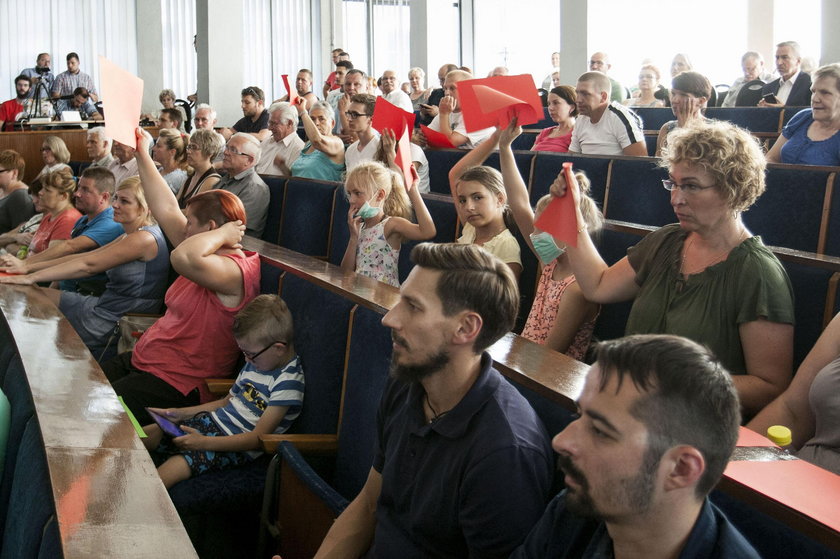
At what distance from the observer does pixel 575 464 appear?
108cm

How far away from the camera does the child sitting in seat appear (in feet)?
7.72

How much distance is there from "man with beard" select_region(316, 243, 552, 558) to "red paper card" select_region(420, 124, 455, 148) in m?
3.64

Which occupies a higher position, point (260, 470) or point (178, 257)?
point (178, 257)

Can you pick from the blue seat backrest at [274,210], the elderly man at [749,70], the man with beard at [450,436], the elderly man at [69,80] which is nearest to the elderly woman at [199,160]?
the blue seat backrest at [274,210]

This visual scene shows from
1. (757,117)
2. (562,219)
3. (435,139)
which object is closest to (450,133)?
(435,139)

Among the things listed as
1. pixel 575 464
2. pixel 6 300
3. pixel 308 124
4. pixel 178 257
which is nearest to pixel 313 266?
pixel 178 257

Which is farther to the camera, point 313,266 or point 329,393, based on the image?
point 313,266

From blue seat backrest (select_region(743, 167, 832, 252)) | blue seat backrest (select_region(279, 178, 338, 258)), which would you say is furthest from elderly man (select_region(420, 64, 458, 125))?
blue seat backrest (select_region(743, 167, 832, 252))

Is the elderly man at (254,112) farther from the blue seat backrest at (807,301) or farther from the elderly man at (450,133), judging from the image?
the blue seat backrest at (807,301)

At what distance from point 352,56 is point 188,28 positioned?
2.64 meters

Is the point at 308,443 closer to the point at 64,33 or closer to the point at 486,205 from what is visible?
the point at 486,205

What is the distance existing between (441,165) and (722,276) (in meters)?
3.25

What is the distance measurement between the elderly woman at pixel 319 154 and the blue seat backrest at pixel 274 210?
383 millimetres

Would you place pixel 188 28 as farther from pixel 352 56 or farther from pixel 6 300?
pixel 6 300
